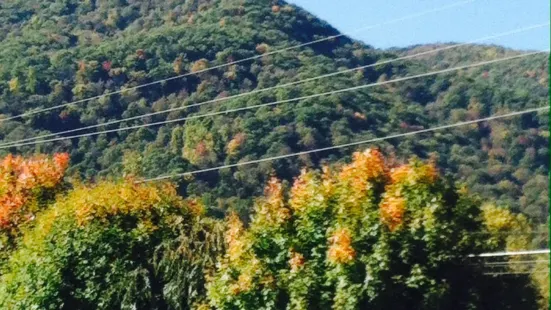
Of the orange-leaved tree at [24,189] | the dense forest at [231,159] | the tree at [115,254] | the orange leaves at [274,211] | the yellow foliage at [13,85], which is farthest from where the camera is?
the yellow foliage at [13,85]

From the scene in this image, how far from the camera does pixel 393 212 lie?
1488cm

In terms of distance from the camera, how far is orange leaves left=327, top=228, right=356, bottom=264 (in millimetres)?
14812

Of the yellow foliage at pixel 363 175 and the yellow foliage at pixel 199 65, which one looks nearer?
the yellow foliage at pixel 363 175

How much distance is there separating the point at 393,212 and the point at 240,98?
88.9 ft

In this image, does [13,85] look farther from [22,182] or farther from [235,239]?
[235,239]

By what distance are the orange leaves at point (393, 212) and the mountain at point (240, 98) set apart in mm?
5844

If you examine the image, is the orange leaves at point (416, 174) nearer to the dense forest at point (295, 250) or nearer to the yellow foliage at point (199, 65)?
the dense forest at point (295, 250)

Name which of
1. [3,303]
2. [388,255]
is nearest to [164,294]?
[3,303]

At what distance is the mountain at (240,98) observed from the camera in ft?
99.6

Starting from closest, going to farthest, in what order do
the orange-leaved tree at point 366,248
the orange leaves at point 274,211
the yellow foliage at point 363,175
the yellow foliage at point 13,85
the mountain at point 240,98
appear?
1. the orange-leaved tree at point 366,248
2. the yellow foliage at point 363,175
3. the orange leaves at point 274,211
4. the mountain at point 240,98
5. the yellow foliage at point 13,85

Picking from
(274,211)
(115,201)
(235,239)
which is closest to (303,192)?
(274,211)

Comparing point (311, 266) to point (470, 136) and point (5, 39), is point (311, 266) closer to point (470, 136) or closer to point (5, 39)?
point (470, 136)

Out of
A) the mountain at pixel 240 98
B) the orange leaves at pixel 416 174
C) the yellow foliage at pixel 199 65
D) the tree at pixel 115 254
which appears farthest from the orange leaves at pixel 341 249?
the yellow foliage at pixel 199 65

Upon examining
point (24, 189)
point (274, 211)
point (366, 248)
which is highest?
point (274, 211)
